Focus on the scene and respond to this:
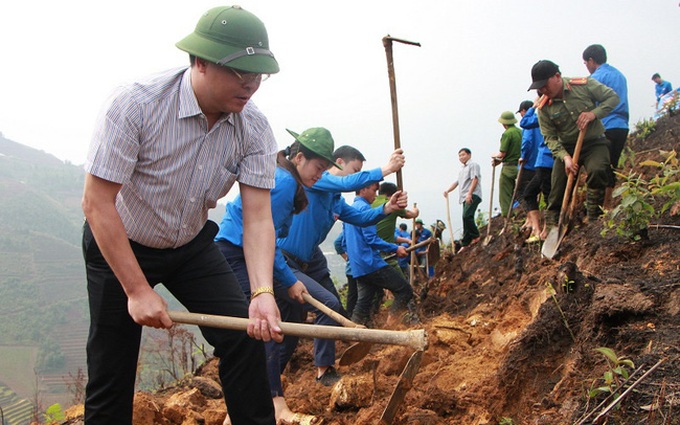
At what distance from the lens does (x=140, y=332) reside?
275 centimetres

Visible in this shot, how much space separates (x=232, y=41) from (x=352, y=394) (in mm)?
2654

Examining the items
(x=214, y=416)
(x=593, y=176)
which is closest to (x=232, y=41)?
(x=214, y=416)

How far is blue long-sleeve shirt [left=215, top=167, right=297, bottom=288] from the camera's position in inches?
162

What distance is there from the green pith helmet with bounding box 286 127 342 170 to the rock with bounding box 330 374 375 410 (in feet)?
5.18

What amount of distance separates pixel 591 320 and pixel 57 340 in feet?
134

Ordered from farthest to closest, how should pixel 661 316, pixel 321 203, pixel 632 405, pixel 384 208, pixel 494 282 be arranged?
pixel 494 282, pixel 384 208, pixel 321 203, pixel 661 316, pixel 632 405

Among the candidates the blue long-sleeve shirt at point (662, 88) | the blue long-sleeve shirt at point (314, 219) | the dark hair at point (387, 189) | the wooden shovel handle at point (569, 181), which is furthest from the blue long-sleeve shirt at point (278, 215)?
the blue long-sleeve shirt at point (662, 88)

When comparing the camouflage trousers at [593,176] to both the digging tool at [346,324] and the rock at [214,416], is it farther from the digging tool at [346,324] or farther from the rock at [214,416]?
the rock at [214,416]

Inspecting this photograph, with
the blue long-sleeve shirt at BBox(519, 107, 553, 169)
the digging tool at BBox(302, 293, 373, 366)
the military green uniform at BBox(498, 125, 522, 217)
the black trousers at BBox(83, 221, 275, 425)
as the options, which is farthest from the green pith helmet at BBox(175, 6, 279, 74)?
the military green uniform at BBox(498, 125, 522, 217)

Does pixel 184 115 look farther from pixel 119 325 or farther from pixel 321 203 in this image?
pixel 321 203

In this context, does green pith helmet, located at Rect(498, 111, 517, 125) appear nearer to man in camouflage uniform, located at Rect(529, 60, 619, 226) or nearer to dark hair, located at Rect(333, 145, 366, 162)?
man in camouflage uniform, located at Rect(529, 60, 619, 226)

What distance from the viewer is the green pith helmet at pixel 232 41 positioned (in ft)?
7.86

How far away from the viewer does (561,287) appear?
373cm

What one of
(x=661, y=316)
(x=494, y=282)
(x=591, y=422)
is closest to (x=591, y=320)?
(x=661, y=316)
